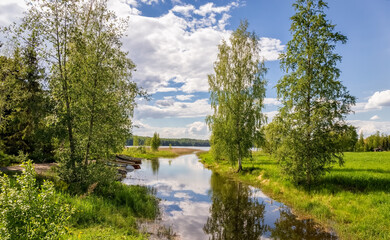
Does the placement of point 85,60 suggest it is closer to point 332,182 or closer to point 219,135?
point 219,135

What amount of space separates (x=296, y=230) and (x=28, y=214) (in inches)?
472

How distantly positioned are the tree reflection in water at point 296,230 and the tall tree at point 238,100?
13475 millimetres

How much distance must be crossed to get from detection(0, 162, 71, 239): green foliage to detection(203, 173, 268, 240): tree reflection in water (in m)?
7.68

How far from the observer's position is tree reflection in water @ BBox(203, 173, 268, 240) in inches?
432

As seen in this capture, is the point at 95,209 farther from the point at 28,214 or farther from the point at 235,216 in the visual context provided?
the point at 235,216

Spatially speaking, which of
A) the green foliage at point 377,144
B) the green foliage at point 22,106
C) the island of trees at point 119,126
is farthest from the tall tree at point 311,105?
the green foliage at point 377,144

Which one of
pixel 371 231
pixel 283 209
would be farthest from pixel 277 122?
pixel 371 231

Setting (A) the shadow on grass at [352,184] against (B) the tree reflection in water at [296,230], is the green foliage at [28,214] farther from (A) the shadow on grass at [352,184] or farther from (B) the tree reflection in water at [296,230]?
(A) the shadow on grass at [352,184]

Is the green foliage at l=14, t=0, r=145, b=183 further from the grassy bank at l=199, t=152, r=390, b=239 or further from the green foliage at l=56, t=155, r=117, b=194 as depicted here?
the grassy bank at l=199, t=152, r=390, b=239

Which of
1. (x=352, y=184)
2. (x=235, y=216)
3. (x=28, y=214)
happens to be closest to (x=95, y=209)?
(x=28, y=214)

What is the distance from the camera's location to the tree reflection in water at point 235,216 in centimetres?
1098

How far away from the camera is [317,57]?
1579cm

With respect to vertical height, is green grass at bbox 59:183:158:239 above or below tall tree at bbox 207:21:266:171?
below

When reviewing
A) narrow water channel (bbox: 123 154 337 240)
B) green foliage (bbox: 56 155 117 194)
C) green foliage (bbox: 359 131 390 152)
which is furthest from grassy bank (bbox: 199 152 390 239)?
green foliage (bbox: 359 131 390 152)
